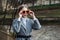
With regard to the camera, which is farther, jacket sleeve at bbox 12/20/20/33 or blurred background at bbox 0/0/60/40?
blurred background at bbox 0/0/60/40

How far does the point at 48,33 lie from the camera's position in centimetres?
601

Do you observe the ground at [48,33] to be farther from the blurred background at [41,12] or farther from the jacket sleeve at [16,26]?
the jacket sleeve at [16,26]

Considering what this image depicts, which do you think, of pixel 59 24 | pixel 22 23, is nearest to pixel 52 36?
pixel 59 24

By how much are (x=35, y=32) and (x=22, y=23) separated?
275cm

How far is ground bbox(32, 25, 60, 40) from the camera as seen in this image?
569 centimetres

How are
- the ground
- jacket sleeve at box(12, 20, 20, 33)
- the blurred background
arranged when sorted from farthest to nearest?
1. the blurred background
2. the ground
3. jacket sleeve at box(12, 20, 20, 33)

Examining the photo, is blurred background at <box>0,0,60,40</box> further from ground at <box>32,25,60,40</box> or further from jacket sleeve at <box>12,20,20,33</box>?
jacket sleeve at <box>12,20,20,33</box>

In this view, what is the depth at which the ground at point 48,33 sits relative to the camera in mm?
5691

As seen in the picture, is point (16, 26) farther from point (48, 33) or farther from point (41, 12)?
point (41, 12)

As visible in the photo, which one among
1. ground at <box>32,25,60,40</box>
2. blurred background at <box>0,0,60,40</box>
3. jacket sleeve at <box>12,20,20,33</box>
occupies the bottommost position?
ground at <box>32,25,60,40</box>

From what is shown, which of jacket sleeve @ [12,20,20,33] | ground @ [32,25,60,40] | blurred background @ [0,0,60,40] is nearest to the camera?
jacket sleeve @ [12,20,20,33]

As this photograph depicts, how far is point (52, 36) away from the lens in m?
5.79

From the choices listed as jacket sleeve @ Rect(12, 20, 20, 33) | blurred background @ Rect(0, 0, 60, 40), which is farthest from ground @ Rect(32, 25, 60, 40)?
jacket sleeve @ Rect(12, 20, 20, 33)

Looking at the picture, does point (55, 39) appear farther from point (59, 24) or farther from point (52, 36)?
point (59, 24)
